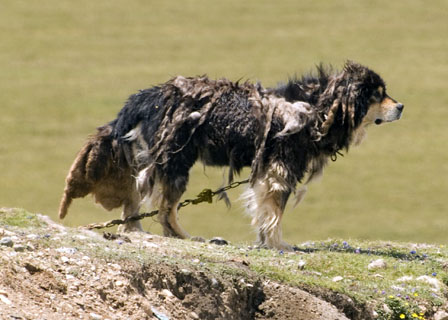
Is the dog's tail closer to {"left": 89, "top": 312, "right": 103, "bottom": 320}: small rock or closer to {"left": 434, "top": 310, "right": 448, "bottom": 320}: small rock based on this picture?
{"left": 434, "top": 310, "right": 448, "bottom": 320}: small rock

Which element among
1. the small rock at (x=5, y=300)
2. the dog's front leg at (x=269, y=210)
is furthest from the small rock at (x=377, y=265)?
the small rock at (x=5, y=300)

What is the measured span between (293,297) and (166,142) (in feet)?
9.83

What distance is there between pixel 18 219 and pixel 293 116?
123 inches

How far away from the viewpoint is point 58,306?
23.5 feet

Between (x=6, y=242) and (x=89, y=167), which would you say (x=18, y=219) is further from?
(x=89, y=167)

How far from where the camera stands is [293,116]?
11.0 m

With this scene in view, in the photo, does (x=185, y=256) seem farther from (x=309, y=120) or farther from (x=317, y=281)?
(x=309, y=120)

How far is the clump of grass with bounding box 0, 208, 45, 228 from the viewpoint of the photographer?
942cm

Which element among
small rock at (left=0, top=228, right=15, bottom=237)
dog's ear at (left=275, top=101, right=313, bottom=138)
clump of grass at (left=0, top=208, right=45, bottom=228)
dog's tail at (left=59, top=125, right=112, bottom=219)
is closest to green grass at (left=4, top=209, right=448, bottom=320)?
clump of grass at (left=0, top=208, right=45, bottom=228)

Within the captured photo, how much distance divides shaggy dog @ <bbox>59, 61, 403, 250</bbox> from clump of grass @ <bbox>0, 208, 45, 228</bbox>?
1.60 m

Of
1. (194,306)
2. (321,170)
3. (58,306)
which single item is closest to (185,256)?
(194,306)

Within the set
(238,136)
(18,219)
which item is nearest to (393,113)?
(238,136)

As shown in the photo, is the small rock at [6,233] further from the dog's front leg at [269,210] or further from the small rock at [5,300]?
the dog's front leg at [269,210]

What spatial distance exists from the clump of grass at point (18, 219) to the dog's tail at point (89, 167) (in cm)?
151
